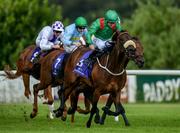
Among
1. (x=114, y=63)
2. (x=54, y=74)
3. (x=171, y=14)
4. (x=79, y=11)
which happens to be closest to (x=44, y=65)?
(x=54, y=74)

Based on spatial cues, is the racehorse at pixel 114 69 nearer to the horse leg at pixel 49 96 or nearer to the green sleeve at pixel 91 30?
the green sleeve at pixel 91 30

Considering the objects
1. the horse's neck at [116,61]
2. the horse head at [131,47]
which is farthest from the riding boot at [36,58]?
the horse head at [131,47]

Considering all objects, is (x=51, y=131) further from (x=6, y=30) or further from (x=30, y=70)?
(x=6, y=30)

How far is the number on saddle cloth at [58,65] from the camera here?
20531 mm

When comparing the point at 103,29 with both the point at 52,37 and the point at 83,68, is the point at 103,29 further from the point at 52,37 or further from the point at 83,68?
the point at 52,37

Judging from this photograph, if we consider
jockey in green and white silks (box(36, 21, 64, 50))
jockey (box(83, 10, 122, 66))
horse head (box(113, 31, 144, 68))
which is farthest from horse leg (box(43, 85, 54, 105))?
horse head (box(113, 31, 144, 68))

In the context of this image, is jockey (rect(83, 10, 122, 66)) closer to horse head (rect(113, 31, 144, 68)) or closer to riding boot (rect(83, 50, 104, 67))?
riding boot (rect(83, 50, 104, 67))

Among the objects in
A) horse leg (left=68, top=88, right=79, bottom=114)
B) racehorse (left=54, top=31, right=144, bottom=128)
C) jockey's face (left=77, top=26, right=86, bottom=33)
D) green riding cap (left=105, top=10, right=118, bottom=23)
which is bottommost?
horse leg (left=68, top=88, right=79, bottom=114)

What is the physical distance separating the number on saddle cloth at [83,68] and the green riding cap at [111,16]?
0.76 m

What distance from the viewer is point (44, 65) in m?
21.2

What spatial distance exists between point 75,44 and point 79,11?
218ft

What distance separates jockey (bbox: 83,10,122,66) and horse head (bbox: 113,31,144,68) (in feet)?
1.28

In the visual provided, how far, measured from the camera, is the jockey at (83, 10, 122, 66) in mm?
19061

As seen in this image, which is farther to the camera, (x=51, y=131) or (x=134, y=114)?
(x=134, y=114)
